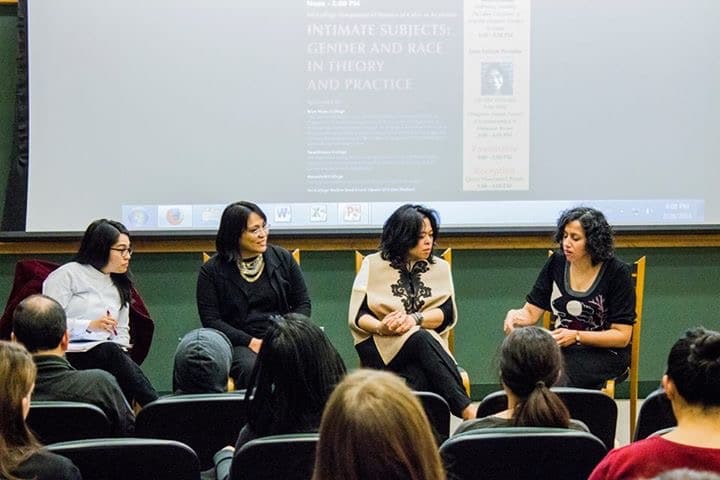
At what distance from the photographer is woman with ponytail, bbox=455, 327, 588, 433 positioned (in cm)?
207

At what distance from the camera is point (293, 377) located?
2004mm

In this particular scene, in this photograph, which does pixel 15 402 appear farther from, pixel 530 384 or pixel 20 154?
pixel 20 154

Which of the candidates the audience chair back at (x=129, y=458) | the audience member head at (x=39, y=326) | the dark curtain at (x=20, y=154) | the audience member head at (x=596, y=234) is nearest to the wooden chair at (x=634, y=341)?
the audience member head at (x=596, y=234)

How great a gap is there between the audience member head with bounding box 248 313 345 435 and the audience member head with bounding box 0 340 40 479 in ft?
1.72

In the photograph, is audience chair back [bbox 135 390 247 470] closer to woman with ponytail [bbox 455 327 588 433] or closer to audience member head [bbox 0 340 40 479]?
audience member head [bbox 0 340 40 479]

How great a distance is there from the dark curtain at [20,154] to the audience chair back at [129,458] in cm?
271

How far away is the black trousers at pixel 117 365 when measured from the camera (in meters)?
3.46

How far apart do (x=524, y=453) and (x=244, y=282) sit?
2.12 metres

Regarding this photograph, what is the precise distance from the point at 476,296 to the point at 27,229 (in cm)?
236

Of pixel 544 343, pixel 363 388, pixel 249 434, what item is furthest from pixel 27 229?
pixel 363 388

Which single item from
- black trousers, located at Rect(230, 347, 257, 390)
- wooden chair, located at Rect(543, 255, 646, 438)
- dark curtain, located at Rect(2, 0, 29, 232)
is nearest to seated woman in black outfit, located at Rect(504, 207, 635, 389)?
wooden chair, located at Rect(543, 255, 646, 438)

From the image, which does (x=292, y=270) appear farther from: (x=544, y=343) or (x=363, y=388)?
(x=363, y=388)

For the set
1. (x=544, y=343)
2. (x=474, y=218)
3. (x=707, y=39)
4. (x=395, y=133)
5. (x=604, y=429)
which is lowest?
(x=604, y=429)

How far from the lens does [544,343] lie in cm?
217
